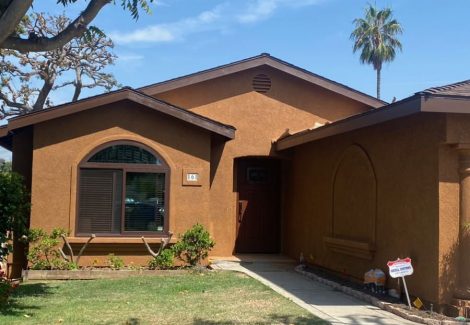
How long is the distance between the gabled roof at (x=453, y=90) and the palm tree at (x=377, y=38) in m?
29.9

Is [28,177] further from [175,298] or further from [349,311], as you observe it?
[349,311]

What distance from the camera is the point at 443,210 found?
7.97 metres

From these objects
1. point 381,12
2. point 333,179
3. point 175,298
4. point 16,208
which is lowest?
point 175,298

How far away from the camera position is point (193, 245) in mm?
11906

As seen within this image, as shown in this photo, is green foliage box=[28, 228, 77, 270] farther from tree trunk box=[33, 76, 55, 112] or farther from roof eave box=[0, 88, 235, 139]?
tree trunk box=[33, 76, 55, 112]

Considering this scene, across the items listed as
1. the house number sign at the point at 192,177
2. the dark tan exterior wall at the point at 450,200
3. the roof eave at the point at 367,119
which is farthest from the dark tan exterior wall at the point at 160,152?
the dark tan exterior wall at the point at 450,200

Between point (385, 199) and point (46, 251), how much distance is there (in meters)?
6.83

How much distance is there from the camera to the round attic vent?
14.6 metres

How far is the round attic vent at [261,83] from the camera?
14617mm

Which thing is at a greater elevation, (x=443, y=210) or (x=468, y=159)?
(x=468, y=159)

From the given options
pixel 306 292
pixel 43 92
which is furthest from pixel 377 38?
pixel 306 292

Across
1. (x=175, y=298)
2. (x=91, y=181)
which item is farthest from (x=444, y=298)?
(x=91, y=181)

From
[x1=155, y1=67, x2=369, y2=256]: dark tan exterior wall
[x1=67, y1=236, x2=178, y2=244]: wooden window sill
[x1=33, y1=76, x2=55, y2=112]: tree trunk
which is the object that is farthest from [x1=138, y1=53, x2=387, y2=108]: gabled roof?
[x1=33, y1=76, x2=55, y2=112]: tree trunk

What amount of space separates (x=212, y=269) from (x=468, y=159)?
5947 mm
